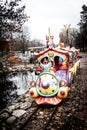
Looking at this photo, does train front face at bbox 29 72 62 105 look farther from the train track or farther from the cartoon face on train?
the train track

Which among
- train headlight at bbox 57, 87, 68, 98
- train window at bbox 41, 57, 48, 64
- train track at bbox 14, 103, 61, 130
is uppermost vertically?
train window at bbox 41, 57, 48, 64

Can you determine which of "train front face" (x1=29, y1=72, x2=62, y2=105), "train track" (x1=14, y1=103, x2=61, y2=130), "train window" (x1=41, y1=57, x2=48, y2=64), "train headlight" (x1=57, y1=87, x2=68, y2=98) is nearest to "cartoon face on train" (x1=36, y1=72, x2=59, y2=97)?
"train front face" (x1=29, y1=72, x2=62, y2=105)

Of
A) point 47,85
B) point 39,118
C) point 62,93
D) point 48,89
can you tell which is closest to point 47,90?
point 48,89

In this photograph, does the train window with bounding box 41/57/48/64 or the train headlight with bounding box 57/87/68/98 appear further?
the train window with bounding box 41/57/48/64

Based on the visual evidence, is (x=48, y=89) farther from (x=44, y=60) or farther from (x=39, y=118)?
(x=44, y=60)

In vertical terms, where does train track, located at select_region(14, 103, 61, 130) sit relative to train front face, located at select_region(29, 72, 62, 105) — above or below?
below

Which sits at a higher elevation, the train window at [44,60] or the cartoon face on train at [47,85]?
the train window at [44,60]

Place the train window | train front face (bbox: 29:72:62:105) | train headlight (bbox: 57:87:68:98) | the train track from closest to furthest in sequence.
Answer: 1. the train track
2. train headlight (bbox: 57:87:68:98)
3. train front face (bbox: 29:72:62:105)
4. the train window

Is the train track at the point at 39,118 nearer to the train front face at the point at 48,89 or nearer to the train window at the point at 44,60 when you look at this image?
the train front face at the point at 48,89

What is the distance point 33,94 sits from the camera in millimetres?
10109

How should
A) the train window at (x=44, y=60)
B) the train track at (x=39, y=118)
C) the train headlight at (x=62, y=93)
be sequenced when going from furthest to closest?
the train window at (x=44, y=60) < the train headlight at (x=62, y=93) < the train track at (x=39, y=118)

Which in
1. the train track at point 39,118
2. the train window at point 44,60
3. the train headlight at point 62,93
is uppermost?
the train window at point 44,60

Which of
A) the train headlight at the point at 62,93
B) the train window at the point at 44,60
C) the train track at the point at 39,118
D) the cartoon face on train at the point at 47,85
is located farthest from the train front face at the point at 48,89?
the train window at the point at 44,60

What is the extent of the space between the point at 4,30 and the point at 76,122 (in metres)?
8.00
